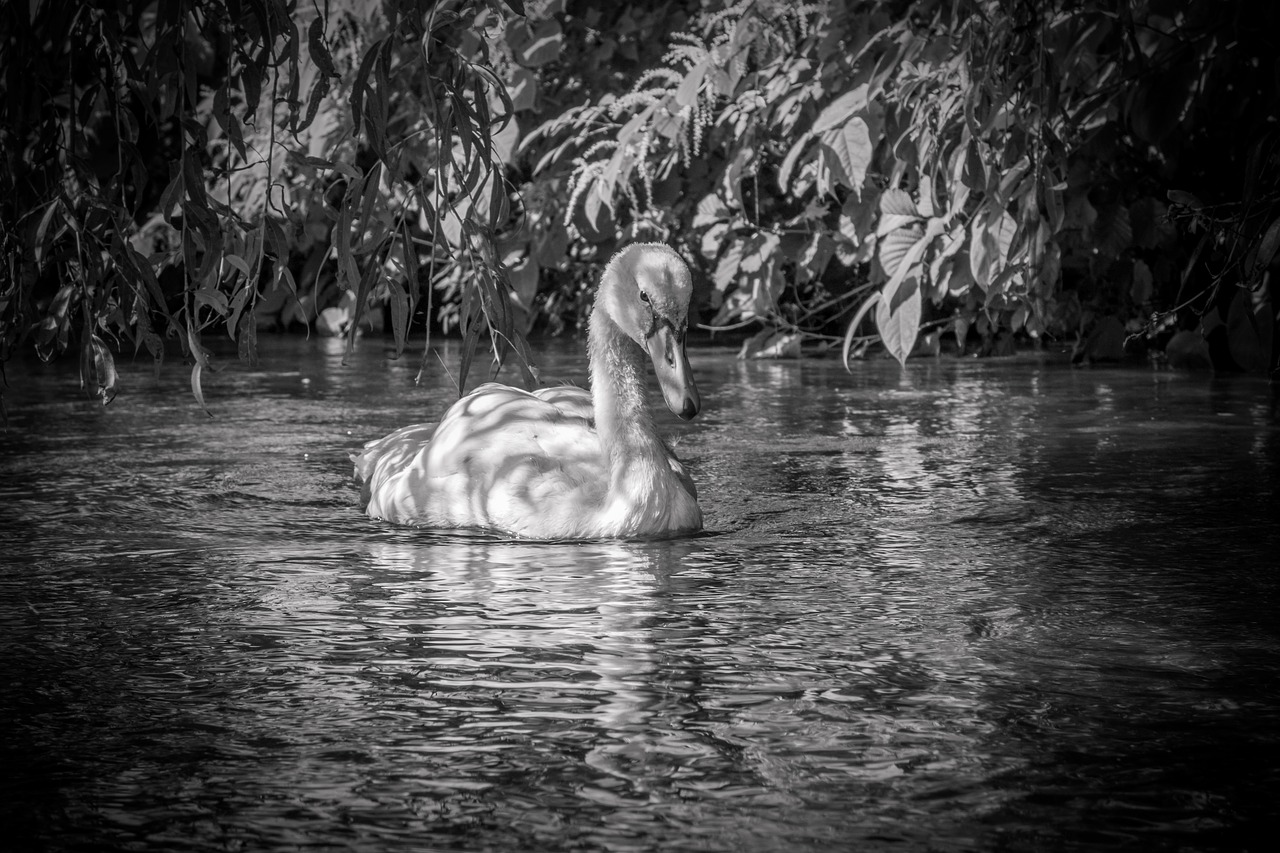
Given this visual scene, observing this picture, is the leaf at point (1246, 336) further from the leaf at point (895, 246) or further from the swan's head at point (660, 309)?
the leaf at point (895, 246)

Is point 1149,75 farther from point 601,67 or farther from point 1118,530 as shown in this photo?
point 601,67

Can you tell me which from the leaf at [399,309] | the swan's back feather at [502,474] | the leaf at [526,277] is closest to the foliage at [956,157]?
the leaf at [526,277]

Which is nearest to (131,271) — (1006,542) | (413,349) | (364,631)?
(364,631)

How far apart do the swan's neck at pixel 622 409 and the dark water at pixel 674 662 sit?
0.30 m

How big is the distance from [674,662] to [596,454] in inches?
77.2

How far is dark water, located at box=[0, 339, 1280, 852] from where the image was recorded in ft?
9.21

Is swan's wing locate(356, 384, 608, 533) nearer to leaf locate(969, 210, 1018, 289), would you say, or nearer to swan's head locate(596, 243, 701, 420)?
swan's head locate(596, 243, 701, 420)

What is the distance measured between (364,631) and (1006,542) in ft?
6.77

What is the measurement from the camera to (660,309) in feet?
17.8

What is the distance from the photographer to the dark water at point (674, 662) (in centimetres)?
281

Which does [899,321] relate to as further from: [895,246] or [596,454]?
[596,454]

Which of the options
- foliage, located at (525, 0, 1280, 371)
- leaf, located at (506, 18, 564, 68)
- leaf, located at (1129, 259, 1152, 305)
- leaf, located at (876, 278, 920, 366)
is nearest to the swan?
foliage, located at (525, 0, 1280, 371)

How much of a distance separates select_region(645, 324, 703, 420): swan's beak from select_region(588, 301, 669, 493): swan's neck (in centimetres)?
21

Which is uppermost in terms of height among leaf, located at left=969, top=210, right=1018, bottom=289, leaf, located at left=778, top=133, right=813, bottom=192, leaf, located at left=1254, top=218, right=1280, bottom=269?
leaf, located at left=778, top=133, right=813, bottom=192
